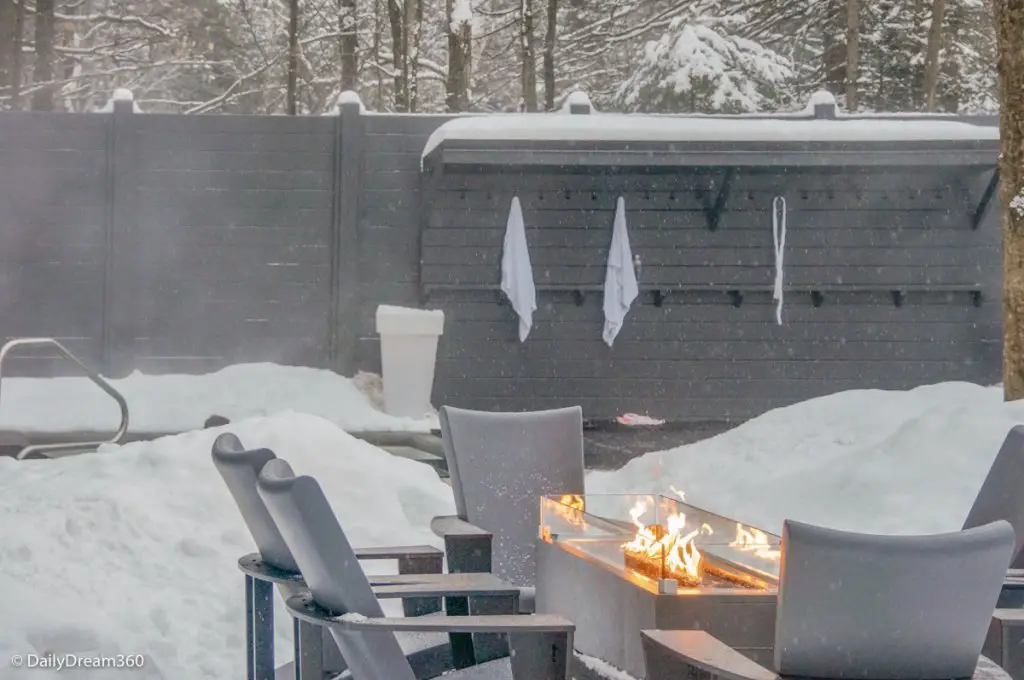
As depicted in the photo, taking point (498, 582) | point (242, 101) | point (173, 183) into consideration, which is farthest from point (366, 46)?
point (498, 582)

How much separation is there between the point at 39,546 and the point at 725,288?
6703 millimetres

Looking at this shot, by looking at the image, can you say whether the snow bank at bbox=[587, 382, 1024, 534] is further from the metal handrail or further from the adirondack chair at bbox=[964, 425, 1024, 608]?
the metal handrail

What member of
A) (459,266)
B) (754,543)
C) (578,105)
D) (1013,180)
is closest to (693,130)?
(578,105)

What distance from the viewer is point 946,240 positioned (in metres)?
9.82

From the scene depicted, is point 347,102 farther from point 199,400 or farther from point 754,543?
point 754,543

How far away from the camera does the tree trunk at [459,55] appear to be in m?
13.5

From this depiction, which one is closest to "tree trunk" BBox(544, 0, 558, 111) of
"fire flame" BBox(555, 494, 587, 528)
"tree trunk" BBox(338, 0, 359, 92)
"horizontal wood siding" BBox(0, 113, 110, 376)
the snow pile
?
"tree trunk" BBox(338, 0, 359, 92)

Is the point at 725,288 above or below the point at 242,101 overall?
below

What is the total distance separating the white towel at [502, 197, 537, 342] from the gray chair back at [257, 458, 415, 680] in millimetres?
7244

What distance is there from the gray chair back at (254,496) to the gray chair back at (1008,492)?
5.60ft

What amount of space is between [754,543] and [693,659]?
115 centimetres

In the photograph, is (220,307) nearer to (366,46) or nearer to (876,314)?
(876,314)

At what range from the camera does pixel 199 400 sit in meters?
9.30

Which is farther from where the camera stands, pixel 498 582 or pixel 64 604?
pixel 64 604
